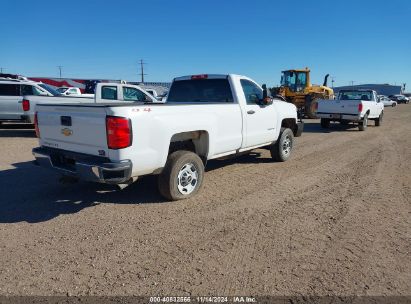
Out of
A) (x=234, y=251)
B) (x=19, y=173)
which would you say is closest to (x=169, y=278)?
(x=234, y=251)

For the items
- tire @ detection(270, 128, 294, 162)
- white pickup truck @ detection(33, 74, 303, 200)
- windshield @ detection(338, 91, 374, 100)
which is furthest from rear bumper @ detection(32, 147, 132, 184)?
windshield @ detection(338, 91, 374, 100)

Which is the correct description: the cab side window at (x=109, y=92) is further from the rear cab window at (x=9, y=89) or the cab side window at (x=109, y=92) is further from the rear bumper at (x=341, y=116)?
the rear bumper at (x=341, y=116)

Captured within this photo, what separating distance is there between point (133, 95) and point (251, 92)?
19.6ft

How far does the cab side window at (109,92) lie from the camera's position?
36.0ft

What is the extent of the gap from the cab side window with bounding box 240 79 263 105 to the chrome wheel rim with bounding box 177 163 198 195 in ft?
6.74

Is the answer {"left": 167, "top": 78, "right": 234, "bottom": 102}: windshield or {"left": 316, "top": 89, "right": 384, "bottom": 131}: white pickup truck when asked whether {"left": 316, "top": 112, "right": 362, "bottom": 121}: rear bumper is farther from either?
{"left": 167, "top": 78, "right": 234, "bottom": 102}: windshield

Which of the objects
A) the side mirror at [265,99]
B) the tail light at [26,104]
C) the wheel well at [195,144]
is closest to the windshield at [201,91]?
the side mirror at [265,99]

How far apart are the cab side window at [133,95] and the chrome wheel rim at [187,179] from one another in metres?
6.74

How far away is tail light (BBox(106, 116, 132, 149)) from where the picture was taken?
4039 millimetres

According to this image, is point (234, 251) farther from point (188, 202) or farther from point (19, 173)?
point (19, 173)

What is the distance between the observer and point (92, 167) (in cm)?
412

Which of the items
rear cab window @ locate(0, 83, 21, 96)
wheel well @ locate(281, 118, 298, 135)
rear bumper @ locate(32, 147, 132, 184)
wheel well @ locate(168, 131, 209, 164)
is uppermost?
rear cab window @ locate(0, 83, 21, 96)

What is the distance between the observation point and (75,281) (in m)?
3.07

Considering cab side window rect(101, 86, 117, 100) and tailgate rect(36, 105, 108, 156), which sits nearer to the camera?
tailgate rect(36, 105, 108, 156)
